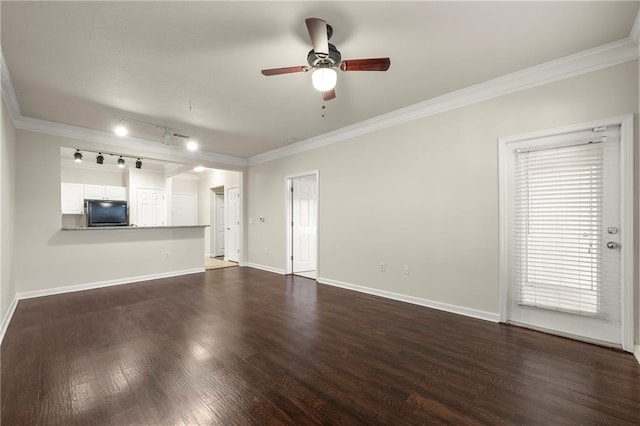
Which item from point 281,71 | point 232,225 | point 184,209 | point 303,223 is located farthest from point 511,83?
point 184,209

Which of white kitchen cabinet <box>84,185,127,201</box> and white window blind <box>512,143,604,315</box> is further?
white kitchen cabinet <box>84,185,127,201</box>

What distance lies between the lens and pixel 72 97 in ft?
11.1

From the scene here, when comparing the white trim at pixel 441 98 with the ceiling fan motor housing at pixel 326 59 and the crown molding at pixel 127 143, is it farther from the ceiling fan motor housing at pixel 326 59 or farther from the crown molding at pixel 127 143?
the ceiling fan motor housing at pixel 326 59

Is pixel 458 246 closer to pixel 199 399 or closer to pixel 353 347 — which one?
pixel 353 347

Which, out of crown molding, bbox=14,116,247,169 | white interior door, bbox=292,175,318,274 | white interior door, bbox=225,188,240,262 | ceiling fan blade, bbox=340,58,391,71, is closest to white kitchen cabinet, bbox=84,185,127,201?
white interior door, bbox=225,188,240,262

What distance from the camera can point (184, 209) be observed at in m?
8.77

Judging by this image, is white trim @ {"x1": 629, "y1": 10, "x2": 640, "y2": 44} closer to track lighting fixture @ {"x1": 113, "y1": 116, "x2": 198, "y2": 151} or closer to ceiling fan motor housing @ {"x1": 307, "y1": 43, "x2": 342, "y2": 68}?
ceiling fan motor housing @ {"x1": 307, "y1": 43, "x2": 342, "y2": 68}

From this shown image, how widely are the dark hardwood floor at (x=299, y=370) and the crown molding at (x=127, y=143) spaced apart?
8.83 feet

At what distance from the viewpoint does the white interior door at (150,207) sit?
7.61 metres

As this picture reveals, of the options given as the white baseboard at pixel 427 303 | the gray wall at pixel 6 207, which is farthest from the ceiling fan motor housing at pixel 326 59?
the gray wall at pixel 6 207

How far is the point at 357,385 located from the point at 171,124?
Result: 4460 millimetres

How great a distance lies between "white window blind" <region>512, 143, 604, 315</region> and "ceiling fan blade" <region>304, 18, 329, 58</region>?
7.90 feet

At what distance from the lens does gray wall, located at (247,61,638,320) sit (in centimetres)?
278

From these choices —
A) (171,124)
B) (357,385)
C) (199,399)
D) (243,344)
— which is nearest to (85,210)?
(171,124)
